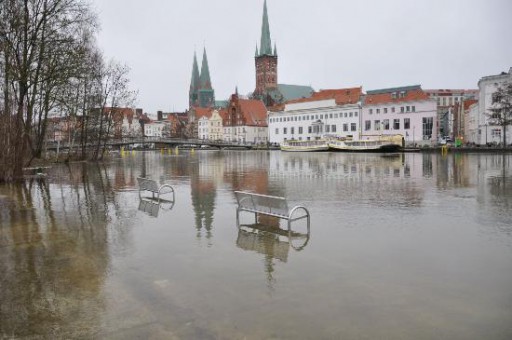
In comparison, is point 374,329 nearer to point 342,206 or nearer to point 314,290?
point 314,290

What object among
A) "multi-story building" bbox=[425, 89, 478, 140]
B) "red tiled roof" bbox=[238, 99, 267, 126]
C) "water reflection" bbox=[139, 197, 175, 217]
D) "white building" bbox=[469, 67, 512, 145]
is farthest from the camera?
"red tiled roof" bbox=[238, 99, 267, 126]

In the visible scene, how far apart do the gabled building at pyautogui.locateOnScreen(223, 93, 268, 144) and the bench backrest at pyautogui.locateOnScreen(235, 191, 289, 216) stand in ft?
384

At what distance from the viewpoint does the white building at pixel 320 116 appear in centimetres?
9988

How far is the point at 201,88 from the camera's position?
174 m

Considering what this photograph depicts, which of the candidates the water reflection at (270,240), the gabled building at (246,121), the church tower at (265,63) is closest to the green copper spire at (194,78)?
the church tower at (265,63)

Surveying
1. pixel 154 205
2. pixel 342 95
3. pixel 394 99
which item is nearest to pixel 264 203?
pixel 154 205

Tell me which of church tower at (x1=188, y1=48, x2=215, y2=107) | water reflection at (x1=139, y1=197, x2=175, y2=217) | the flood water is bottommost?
the flood water

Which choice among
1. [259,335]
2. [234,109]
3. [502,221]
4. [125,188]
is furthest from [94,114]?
[234,109]

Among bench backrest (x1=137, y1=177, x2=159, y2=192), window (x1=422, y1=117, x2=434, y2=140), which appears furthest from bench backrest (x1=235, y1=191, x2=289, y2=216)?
window (x1=422, y1=117, x2=434, y2=140)

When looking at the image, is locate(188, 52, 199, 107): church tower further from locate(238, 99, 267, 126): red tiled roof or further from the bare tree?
the bare tree

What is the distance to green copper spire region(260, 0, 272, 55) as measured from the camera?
151875 millimetres

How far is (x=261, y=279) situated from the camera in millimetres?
7582

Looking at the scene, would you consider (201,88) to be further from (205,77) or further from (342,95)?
(342,95)

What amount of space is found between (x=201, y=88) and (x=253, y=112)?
47.0m
